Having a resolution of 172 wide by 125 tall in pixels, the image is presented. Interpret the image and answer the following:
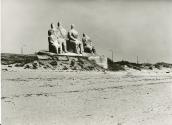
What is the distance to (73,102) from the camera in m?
14.0

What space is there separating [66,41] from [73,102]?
49.6 feet

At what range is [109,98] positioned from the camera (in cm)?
1539

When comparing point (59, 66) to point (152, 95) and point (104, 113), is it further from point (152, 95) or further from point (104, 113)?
point (104, 113)

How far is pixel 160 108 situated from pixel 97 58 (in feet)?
56.9

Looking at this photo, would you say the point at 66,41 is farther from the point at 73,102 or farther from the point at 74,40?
the point at 73,102

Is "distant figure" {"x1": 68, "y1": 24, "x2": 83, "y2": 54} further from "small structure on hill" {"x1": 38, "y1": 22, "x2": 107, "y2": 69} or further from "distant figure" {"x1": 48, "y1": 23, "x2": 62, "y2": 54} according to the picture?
"distant figure" {"x1": 48, "y1": 23, "x2": 62, "y2": 54}

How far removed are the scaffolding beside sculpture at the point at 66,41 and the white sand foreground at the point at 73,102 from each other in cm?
651

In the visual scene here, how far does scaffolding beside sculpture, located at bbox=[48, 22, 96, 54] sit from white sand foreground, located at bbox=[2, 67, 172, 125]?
651cm

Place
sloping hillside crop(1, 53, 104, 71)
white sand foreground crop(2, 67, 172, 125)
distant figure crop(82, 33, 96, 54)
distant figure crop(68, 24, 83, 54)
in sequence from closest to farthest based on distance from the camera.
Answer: white sand foreground crop(2, 67, 172, 125) < sloping hillside crop(1, 53, 104, 71) < distant figure crop(68, 24, 83, 54) < distant figure crop(82, 33, 96, 54)

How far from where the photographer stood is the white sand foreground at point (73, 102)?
11641 millimetres

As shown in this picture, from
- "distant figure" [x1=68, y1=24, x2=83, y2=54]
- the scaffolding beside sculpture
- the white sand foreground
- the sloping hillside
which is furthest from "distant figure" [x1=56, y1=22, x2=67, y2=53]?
the white sand foreground

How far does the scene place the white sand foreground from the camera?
38.2ft

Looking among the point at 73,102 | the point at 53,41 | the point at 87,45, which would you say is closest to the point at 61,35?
the point at 53,41

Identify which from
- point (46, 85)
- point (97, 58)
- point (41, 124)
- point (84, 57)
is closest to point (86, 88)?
point (46, 85)
